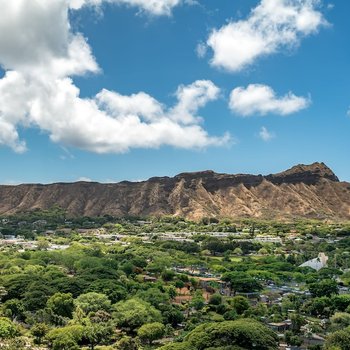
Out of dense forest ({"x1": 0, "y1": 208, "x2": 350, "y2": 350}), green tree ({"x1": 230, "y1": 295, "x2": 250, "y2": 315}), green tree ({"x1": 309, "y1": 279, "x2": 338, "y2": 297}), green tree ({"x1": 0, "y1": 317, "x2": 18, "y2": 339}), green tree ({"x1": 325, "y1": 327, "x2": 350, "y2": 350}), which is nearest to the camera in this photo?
green tree ({"x1": 325, "y1": 327, "x2": 350, "y2": 350})

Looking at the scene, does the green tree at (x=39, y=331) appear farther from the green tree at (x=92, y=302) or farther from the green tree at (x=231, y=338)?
the green tree at (x=231, y=338)

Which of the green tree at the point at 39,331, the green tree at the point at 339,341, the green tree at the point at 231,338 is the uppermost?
the green tree at the point at 231,338

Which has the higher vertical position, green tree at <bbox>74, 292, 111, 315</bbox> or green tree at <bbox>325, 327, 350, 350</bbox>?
green tree at <bbox>74, 292, 111, 315</bbox>

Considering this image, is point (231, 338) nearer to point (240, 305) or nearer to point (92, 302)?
point (92, 302)

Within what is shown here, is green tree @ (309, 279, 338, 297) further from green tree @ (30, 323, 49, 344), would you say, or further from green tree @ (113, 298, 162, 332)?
green tree @ (30, 323, 49, 344)

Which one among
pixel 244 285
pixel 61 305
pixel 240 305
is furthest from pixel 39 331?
pixel 244 285

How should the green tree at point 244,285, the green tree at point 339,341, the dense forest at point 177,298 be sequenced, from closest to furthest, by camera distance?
the green tree at point 339,341 < the dense forest at point 177,298 < the green tree at point 244,285

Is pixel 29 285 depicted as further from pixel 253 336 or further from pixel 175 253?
pixel 175 253

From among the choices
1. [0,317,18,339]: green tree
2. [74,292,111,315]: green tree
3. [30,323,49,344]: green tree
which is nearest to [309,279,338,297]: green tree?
[74,292,111,315]: green tree

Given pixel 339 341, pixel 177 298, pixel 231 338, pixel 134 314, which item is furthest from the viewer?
pixel 177 298

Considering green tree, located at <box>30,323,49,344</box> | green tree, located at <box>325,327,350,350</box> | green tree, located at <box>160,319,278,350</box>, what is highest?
green tree, located at <box>160,319,278,350</box>

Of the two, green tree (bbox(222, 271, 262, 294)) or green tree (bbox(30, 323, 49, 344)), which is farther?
green tree (bbox(222, 271, 262, 294))

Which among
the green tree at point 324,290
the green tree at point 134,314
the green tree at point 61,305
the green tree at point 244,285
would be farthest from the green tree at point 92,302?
the green tree at point 324,290

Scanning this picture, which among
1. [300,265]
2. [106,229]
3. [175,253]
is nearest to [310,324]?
[300,265]
